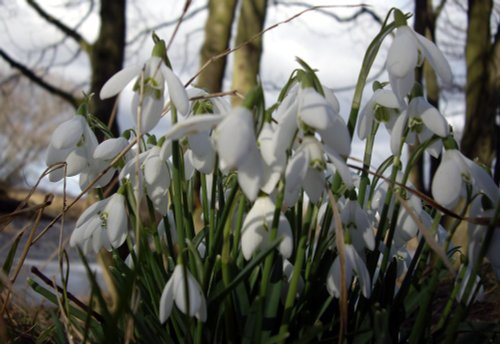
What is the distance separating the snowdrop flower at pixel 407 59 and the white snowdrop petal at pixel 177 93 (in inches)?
10.8

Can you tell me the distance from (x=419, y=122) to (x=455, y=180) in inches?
5.5

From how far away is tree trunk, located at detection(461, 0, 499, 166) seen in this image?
4.48m

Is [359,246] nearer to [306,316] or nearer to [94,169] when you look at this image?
[306,316]

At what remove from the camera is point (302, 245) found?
79 cm

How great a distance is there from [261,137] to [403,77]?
23 cm

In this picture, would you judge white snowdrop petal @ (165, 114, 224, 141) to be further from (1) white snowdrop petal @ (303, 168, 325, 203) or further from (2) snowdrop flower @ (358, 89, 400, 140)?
(2) snowdrop flower @ (358, 89, 400, 140)

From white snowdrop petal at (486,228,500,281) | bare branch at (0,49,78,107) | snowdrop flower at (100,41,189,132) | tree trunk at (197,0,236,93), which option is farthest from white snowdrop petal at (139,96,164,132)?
bare branch at (0,49,78,107)

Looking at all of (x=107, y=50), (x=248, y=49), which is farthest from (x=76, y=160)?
(x=248, y=49)

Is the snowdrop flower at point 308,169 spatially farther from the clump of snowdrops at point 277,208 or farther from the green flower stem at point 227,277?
the green flower stem at point 227,277

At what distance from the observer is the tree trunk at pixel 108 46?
13.5ft

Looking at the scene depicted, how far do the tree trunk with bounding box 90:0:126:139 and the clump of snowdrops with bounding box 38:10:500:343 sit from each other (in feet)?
10.4

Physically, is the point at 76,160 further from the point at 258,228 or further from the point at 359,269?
the point at 359,269

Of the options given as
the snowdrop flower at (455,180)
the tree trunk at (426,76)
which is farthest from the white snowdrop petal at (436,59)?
the tree trunk at (426,76)

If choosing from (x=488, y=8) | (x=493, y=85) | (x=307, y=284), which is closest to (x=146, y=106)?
(x=307, y=284)
